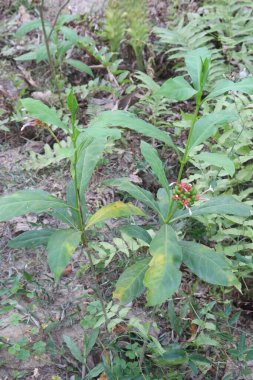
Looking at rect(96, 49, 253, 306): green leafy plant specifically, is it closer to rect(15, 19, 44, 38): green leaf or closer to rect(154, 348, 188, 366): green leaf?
rect(154, 348, 188, 366): green leaf

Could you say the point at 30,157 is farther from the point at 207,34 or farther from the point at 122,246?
the point at 207,34

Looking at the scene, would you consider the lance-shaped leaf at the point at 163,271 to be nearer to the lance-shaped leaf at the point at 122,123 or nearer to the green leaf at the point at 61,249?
the green leaf at the point at 61,249

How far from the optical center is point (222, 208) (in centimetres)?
195

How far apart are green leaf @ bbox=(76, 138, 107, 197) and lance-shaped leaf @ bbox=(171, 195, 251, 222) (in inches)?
16.5

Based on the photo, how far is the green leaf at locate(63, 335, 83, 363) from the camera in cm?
227

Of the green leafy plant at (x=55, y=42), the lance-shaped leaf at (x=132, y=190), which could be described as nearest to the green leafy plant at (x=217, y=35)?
the green leafy plant at (x=55, y=42)

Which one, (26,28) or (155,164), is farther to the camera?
(26,28)

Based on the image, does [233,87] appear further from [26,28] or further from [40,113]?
[26,28]

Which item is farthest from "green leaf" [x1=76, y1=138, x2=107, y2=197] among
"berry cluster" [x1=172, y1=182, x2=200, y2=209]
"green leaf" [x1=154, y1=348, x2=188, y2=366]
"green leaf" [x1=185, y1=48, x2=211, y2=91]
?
"green leaf" [x1=154, y1=348, x2=188, y2=366]

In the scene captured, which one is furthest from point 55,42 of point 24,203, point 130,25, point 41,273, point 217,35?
point 24,203

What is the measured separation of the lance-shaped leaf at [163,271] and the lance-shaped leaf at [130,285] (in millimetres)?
189

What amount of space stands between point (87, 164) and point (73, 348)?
3.05ft

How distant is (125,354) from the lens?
230cm

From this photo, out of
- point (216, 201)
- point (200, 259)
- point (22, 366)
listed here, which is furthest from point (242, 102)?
point (22, 366)
